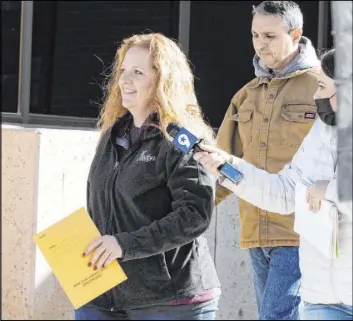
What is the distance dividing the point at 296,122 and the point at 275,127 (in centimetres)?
9

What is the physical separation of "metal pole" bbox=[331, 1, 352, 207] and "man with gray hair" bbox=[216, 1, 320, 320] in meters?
1.93

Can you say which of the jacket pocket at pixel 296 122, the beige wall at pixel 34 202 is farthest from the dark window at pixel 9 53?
the jacket pocket at pixel 296 122

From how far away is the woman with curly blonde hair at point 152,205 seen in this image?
3.67 m

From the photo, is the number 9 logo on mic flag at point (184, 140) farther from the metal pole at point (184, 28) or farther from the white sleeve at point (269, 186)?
the metal pole at point (184, 28)

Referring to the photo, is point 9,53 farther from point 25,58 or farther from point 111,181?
point 111,181

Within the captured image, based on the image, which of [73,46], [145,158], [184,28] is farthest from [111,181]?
[73,46]

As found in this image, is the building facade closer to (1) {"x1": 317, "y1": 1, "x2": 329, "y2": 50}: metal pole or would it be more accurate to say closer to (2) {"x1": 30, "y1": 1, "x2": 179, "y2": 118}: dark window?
(2) {"x1": 30, "y1": 1, "x2": 179, "y2": 118}: dark window

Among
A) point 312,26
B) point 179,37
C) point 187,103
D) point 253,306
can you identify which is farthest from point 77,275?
point 312,26

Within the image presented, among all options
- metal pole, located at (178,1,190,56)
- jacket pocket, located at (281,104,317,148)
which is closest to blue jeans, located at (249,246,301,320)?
jacket pocket, located at (281,104,317,148)

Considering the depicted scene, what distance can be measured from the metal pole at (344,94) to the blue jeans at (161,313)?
4.22 feet

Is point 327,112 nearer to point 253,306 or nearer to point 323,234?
point 323,234

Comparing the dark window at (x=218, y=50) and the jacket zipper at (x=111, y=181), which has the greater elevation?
the dark window at (x=218, y=50)

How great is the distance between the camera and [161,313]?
3719mm

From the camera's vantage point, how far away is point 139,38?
156 inches
